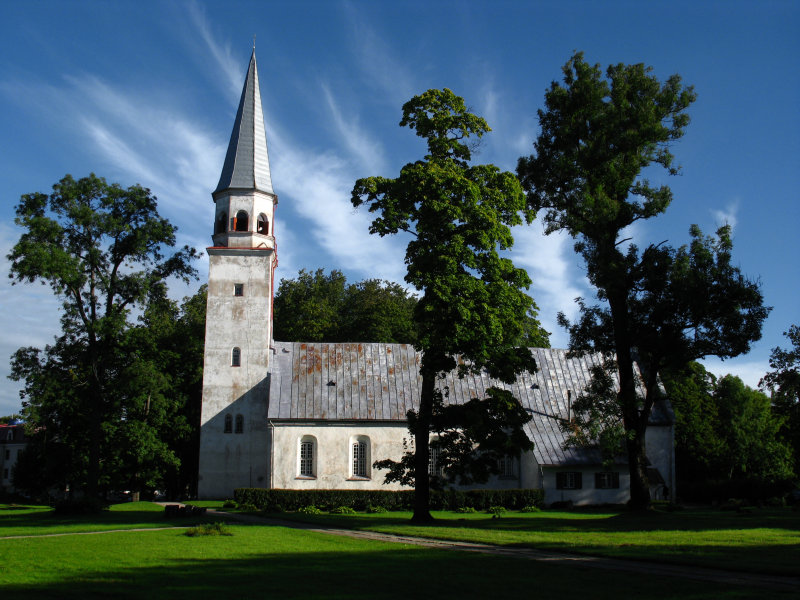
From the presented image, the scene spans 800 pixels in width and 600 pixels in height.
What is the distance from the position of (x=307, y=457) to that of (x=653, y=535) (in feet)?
77.5

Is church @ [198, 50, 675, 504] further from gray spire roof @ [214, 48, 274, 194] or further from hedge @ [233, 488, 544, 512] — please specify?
hedge @ [233, 488, 544, 512]

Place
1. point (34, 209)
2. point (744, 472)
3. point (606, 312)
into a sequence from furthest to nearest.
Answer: point (744, 472) < point (34, 209) < point (606, 312)

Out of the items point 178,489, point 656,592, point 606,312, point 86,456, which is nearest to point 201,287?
point 178,489

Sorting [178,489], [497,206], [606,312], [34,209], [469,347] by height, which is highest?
[34,209]

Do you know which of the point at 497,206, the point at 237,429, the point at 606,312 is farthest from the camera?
the point at 237,429

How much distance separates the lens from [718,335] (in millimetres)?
29156

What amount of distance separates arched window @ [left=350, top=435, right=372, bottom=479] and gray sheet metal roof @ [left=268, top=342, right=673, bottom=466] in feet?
4.58

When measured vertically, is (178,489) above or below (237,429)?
below

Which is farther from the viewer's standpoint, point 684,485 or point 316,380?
point 684,485

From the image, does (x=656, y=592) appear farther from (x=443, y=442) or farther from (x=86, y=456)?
(x=86, y=456)

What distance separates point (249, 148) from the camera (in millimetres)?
43500

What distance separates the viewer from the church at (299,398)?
39.6m

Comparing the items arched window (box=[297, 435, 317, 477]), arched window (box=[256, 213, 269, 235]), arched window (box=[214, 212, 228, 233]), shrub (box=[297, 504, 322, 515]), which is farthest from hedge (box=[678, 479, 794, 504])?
arched window (box=[214, 212, 228, 233])

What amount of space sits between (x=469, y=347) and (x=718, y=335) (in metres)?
12.0
